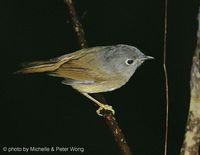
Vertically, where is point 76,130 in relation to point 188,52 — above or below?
below

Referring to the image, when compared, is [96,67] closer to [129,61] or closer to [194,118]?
[129,61]

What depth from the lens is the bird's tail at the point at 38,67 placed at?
1.25 m

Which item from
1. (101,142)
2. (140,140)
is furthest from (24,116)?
(140,140)

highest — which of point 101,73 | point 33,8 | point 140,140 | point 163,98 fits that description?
point 33,8

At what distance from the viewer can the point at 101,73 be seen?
52.2 inches

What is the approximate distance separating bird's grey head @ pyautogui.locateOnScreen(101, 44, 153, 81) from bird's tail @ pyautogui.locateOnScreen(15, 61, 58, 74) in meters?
0.17

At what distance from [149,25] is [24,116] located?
495 millimetres

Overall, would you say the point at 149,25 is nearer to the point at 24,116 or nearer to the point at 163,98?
the point at 163,98

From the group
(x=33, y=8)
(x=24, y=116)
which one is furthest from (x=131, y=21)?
(x=24, y=116)

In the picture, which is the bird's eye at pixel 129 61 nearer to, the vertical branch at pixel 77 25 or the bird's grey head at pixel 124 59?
the bird's grey head at pixel 124 59

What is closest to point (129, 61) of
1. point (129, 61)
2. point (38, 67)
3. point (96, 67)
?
point (129, 61)

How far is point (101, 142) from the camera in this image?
54.0 inches

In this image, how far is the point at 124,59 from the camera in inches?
50.5

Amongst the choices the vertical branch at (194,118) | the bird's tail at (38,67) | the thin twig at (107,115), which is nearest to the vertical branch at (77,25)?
the thin twig at (107,115)
